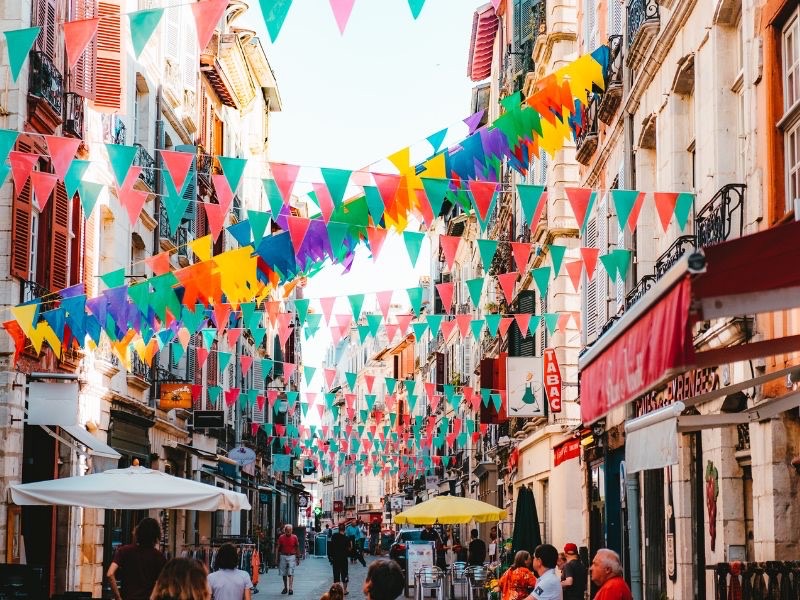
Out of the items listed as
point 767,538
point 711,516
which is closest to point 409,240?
point 711,516

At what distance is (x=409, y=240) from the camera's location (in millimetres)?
15680

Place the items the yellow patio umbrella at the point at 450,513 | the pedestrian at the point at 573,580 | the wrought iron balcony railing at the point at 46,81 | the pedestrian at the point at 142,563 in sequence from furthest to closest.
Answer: the yellow patio umbrella at the point at 450,513 < the wrought iron balcony railing at the point at 46,81 < the pedestrian at the point at 573,580 < the pedestrian at the point at 142,563

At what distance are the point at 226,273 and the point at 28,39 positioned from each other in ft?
27.4

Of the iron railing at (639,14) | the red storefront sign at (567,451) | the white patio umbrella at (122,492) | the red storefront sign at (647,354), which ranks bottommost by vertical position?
the white patio umbrella at (122,492)

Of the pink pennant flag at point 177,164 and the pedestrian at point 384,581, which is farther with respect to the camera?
the pink pennant flag at point 177,164

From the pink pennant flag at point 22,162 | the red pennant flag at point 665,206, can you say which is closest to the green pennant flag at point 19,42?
the pink pennant flag at point 22,162

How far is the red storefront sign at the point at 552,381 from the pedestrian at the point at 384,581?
19.7 m

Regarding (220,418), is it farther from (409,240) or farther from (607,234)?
(409,240)

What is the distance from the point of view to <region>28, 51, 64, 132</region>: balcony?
61.4ft

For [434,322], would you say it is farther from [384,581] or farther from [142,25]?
[384,581]

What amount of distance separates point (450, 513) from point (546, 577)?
14794 mm

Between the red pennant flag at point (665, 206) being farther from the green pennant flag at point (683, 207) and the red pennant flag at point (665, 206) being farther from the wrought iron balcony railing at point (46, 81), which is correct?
the wrought iron balcony railing at point (46, 81)

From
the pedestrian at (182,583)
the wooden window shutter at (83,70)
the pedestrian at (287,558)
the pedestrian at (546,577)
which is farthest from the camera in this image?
the pedestrian at (287,558)

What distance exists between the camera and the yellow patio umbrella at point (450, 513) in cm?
2664
